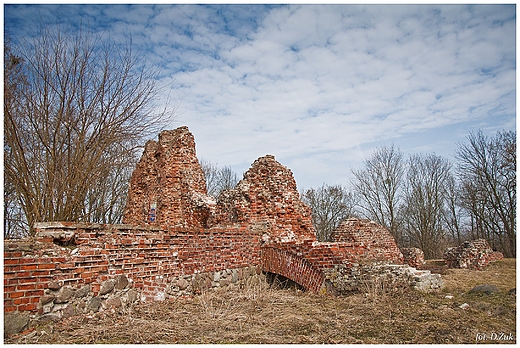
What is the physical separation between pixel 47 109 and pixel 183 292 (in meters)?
4.99

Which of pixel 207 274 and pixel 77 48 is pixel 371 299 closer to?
pixel 207 274

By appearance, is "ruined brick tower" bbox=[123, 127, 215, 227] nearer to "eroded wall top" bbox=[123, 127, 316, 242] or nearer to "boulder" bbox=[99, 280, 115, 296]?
"eroded wall top" bbox=[123, 127, 316, 242]

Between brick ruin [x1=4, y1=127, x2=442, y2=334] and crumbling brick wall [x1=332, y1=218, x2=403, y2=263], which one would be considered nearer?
brick ruin [x1=4, y1=127, x2=442, y2=334]

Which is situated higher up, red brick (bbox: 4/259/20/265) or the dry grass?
red brick (bbox: 4/259/20/265)

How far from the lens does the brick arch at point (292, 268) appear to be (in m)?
6.92

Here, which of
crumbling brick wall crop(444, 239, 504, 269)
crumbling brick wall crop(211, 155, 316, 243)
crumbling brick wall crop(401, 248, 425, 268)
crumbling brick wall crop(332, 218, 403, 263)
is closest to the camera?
crumbling brick wall crop(211, 155, 316, 243)

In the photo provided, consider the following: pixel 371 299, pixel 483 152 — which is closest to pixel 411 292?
pixel 371 299

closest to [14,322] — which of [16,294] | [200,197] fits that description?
[16,294]

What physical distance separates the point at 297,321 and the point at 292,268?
8.48 ft

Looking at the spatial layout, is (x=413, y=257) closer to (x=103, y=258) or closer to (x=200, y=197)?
(x=200, y=197)

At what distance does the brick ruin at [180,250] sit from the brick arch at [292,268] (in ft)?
0.06

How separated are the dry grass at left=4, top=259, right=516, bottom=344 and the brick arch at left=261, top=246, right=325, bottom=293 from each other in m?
0.79

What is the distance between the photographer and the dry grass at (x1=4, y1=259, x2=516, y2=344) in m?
3.93

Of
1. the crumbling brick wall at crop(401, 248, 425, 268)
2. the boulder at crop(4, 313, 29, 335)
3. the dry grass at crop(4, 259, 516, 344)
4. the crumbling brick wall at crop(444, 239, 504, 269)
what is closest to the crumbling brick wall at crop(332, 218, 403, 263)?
the crumbling brick wall at crop(401, 248, 425, 268)
